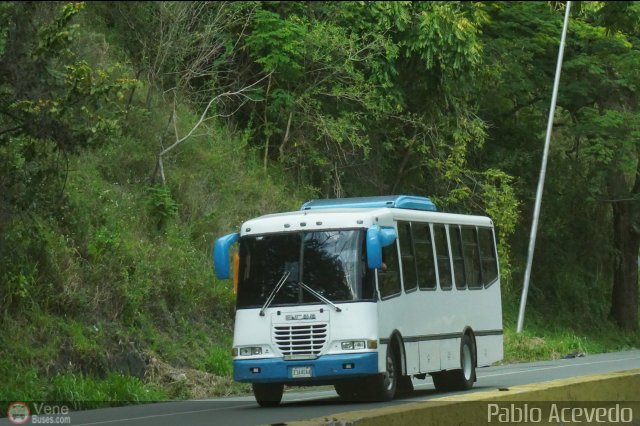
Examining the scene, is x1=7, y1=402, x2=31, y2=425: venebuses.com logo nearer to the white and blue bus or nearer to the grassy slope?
the grassy slope

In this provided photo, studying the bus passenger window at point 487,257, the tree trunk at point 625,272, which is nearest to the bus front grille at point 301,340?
the bus passenger window at point 487,257

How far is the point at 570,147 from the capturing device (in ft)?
157

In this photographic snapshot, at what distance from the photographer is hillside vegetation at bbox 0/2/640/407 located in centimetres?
2059

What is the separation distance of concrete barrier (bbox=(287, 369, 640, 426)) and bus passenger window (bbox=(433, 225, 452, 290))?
256 inches

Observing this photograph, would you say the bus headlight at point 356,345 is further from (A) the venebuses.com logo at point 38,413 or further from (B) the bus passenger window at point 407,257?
(A) the venebuses.com logo at point 38,413

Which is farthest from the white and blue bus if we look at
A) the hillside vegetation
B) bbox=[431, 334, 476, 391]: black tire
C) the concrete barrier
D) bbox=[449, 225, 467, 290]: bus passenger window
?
the concrete barrier

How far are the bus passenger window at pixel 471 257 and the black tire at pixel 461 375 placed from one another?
1.16 m

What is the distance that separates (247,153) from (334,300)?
16775 millimetres

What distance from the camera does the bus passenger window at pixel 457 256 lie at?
23.4m

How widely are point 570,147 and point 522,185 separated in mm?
3656

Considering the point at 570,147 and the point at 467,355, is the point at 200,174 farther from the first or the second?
the point at 570,147

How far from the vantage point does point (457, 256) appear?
77.3ft

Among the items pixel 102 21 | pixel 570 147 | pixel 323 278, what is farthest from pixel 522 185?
pixel 323 278

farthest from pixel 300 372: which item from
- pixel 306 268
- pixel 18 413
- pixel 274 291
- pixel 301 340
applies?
pixel 18 413
